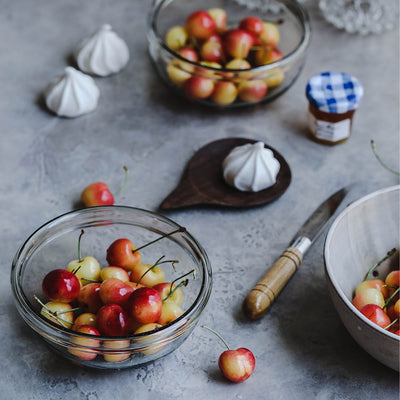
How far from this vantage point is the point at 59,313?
83cm

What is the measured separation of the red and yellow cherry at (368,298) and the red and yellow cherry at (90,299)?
366 mm

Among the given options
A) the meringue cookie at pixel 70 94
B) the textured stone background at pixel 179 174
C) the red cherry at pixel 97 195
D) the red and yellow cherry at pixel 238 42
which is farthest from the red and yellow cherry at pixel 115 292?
→ the red and yellow cherry at pixel 238 42

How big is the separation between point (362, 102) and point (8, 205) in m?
0.77

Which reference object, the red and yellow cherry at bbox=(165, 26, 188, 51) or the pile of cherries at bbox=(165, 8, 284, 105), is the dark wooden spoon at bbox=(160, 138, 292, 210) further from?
the red and yellow cherry at bbox=(165, 26, 188, 51)

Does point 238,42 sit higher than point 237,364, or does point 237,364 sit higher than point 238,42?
point 238,42

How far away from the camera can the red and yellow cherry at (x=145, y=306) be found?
0.80 meters

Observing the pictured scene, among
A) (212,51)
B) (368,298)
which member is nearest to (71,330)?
(368,298)

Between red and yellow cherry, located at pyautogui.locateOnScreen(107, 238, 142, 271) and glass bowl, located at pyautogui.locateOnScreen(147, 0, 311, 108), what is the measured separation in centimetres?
44

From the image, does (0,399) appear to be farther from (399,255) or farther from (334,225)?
(399,255)

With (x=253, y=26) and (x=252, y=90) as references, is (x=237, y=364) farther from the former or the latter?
(x=253, y=26)

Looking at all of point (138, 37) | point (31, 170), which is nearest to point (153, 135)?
point (31, 170)

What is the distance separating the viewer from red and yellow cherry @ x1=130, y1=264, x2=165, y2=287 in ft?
2.94

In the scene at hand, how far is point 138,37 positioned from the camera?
1.49 metres

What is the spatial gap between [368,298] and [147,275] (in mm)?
319
